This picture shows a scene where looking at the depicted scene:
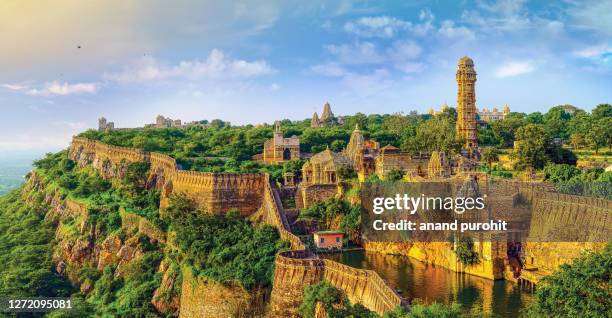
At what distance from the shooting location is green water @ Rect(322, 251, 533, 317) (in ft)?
125

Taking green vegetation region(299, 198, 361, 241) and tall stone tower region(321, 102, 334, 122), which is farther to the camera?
tall stone tower region(321, 102, 334, 122)

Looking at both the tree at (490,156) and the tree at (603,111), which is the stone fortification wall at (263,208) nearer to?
the tree at (490,156)

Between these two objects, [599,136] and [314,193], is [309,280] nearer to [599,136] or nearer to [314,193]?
[314,193]

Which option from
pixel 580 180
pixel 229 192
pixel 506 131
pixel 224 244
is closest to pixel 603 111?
pixel 506 131

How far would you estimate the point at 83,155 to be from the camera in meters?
78.6

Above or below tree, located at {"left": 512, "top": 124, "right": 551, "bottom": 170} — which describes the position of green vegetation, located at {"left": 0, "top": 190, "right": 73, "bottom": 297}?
below

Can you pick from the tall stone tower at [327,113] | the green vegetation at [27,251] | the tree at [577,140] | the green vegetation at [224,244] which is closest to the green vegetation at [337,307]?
the green vegetation at [224,244]

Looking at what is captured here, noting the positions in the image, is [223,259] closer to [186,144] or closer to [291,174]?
[291,174]

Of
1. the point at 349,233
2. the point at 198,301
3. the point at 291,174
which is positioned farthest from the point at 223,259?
the point at 291,174

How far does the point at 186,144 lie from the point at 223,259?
39.6 m

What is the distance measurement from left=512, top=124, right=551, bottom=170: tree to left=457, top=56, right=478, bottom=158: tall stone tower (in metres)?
12.9

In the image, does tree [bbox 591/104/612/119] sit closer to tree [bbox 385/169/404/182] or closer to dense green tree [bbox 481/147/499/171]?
dense green tree [bbox 481/147/499/171]

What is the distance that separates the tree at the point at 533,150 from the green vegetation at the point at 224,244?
1031 inches

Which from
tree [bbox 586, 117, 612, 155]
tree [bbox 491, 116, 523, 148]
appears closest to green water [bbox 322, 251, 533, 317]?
tree [bbox 586, 117, 612, 155]
